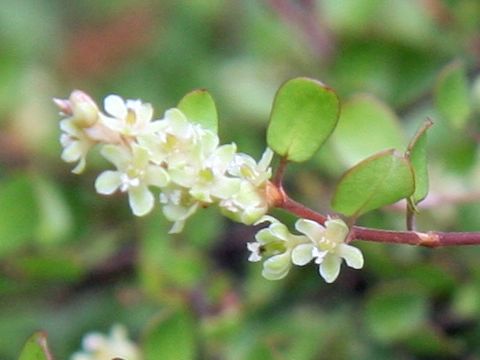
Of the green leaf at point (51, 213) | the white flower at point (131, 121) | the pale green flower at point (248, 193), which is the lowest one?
the pale green flower at point (248, 193)

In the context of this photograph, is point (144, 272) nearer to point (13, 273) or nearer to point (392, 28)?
point (13, 273)

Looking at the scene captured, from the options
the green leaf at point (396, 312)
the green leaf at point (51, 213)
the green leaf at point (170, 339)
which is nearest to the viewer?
the green leaf at point (170, 339)

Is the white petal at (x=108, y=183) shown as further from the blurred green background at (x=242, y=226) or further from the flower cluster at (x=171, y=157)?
the blurred green background at (x=242, y=226)

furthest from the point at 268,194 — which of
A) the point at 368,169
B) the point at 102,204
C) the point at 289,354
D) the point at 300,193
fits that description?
the point at 102,204

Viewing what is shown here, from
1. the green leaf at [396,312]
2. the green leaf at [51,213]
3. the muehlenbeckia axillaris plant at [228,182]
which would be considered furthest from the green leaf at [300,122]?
the green leaf at [51,213]

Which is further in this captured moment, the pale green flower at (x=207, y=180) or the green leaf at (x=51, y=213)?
the green leaf at (x=51, y=213)
